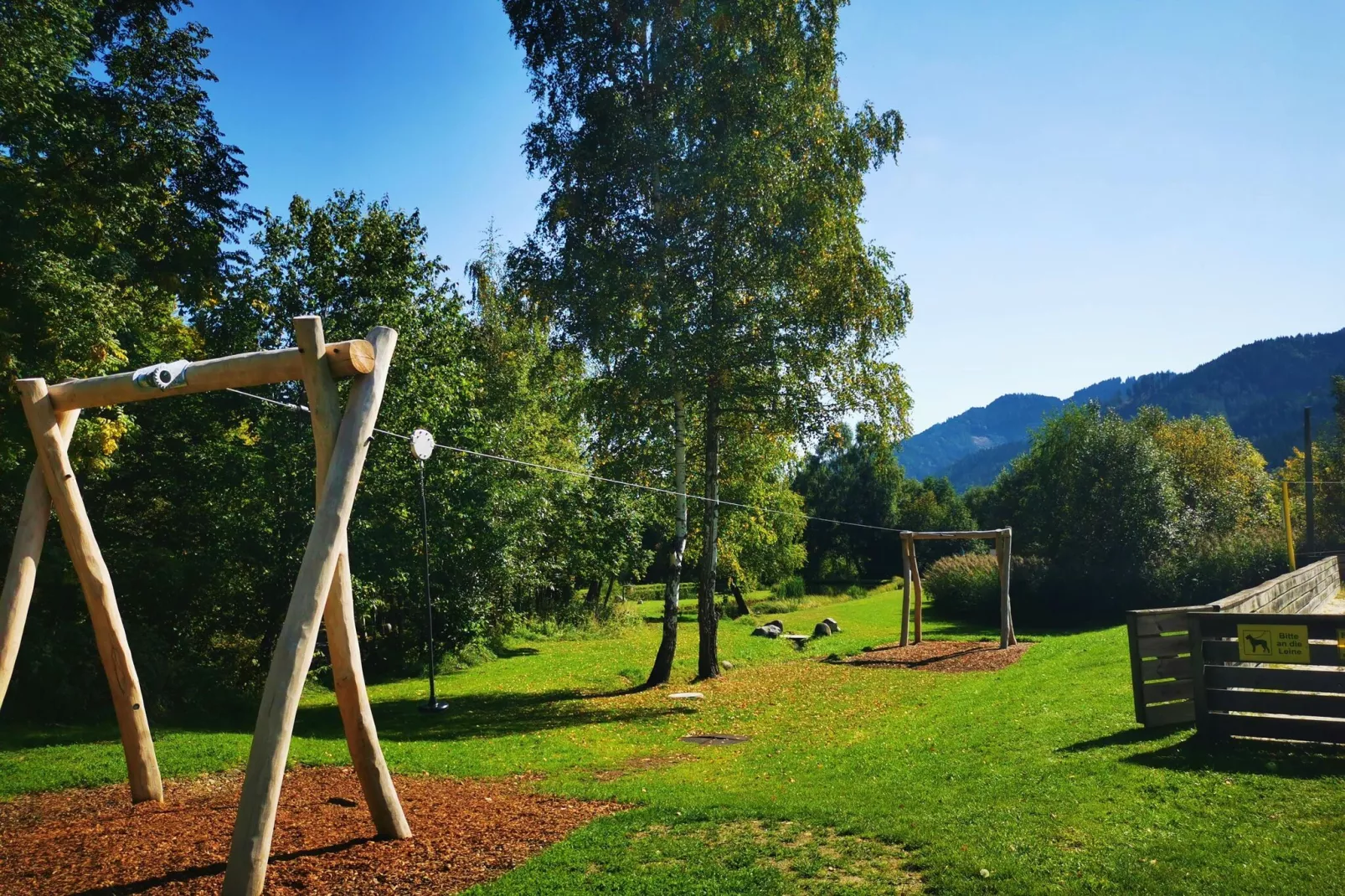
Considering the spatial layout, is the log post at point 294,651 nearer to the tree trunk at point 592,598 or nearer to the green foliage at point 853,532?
the tree trunk at point 592,598

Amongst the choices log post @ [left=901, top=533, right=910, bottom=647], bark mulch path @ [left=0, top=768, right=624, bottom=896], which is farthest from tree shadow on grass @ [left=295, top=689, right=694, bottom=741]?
log post @ [left=901, top=533, right=910, bottom=647]

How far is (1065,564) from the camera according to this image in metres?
33.8

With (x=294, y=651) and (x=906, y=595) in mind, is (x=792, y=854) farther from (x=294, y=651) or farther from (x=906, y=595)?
(x=906, y=595)

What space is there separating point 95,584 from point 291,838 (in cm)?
299

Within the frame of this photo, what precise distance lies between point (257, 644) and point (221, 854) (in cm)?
1404

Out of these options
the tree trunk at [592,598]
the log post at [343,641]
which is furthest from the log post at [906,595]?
the log post at [343,641]

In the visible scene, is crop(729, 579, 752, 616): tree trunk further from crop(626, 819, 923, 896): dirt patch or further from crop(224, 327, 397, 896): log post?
crop(224, 327, 397, 896): log post

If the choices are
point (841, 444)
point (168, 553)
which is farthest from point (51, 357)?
point (841, 444)

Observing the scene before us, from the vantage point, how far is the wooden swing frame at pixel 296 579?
216 inches

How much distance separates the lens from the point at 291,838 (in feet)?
21.9

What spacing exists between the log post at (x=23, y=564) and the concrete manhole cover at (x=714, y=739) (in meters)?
8.04

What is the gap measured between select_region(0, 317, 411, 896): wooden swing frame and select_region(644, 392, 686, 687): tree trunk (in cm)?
1116

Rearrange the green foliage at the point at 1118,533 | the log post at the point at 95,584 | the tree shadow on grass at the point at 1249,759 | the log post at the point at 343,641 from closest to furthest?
the log post at the point at 343,641, the tree shadow on grass at the point at 1249,759, the log post at the point at 95,584, the green foliage at the point at 1118,533

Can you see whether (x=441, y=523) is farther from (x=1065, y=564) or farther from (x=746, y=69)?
(x=1065, y=564)
